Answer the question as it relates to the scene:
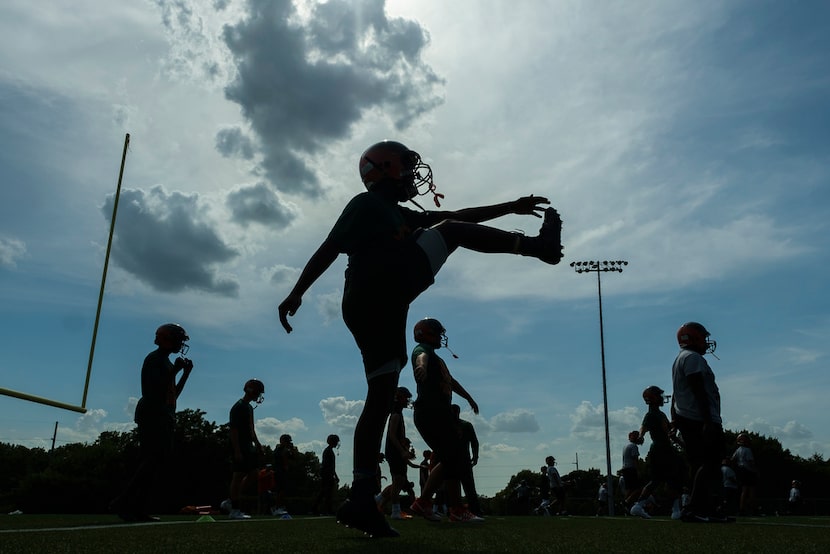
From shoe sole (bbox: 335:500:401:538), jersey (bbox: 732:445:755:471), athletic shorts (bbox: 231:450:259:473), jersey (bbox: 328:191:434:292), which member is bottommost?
shoe sole (bbox: 335:500:401:538)

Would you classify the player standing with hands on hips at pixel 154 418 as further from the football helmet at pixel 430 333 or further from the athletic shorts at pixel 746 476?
the athletic shorts at pixel 746 476

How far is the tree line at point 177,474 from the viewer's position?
50.6 metres

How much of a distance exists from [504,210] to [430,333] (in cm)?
333

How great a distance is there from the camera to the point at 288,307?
422cm

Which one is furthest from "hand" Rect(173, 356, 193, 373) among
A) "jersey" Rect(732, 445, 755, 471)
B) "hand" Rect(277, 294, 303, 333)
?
"jersey" Rect(732, 445, 755, 471)

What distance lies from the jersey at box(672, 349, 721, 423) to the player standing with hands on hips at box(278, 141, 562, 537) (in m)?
3.75

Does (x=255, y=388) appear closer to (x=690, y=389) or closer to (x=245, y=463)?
(x=245, y=463)

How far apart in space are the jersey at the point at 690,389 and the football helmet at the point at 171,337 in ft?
18.5

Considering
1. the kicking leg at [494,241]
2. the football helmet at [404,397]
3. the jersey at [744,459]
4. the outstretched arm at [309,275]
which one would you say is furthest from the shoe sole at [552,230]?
the jersey at [744,459]

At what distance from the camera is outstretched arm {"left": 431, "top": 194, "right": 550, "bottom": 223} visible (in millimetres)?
4488

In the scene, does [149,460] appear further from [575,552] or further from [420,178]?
[575,552]

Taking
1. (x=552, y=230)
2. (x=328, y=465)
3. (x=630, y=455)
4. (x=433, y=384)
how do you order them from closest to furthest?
(x=552, y=230)
(x=433, y=384)
(x=630, y=455)
(x=328, y=465)

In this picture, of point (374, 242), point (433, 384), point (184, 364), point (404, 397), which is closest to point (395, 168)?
point (374, 242)

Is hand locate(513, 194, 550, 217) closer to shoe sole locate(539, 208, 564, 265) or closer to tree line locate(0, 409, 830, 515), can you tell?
shoe sole locate(539, 208, 564, 265)
